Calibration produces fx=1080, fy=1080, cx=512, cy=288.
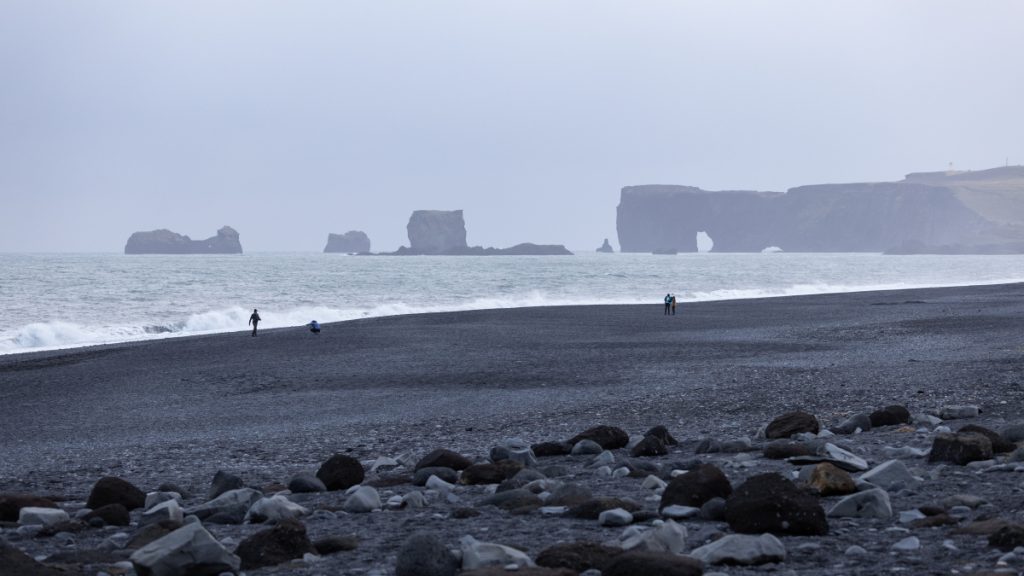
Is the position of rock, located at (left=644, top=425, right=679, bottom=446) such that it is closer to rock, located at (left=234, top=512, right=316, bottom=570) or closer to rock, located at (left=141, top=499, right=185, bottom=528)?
rock, located at (left=141, top=499, right=185, bottom=528)

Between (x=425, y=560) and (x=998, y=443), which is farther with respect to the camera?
(x=998, y=443)

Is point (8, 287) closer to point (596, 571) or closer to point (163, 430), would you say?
point (163, 430)

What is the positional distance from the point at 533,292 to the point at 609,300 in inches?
300

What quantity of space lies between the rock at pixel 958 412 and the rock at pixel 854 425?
101cm

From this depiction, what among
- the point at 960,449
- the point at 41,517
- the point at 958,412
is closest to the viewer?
the point at 41,517

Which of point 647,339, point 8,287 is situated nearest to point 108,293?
point 8,287

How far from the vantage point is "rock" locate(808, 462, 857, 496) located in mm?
6719

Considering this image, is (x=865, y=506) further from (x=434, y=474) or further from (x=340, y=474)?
(x=340, y=474)

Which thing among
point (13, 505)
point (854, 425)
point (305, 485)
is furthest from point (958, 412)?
point (13, 505)

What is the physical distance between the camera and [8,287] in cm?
6469

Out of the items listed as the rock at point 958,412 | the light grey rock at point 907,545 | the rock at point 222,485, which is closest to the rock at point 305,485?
the rock at point 222,485

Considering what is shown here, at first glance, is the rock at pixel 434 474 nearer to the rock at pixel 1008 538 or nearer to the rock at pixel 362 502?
the rock at pixel 362 502

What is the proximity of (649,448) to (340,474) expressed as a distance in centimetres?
268

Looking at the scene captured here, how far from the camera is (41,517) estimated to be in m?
6.87
